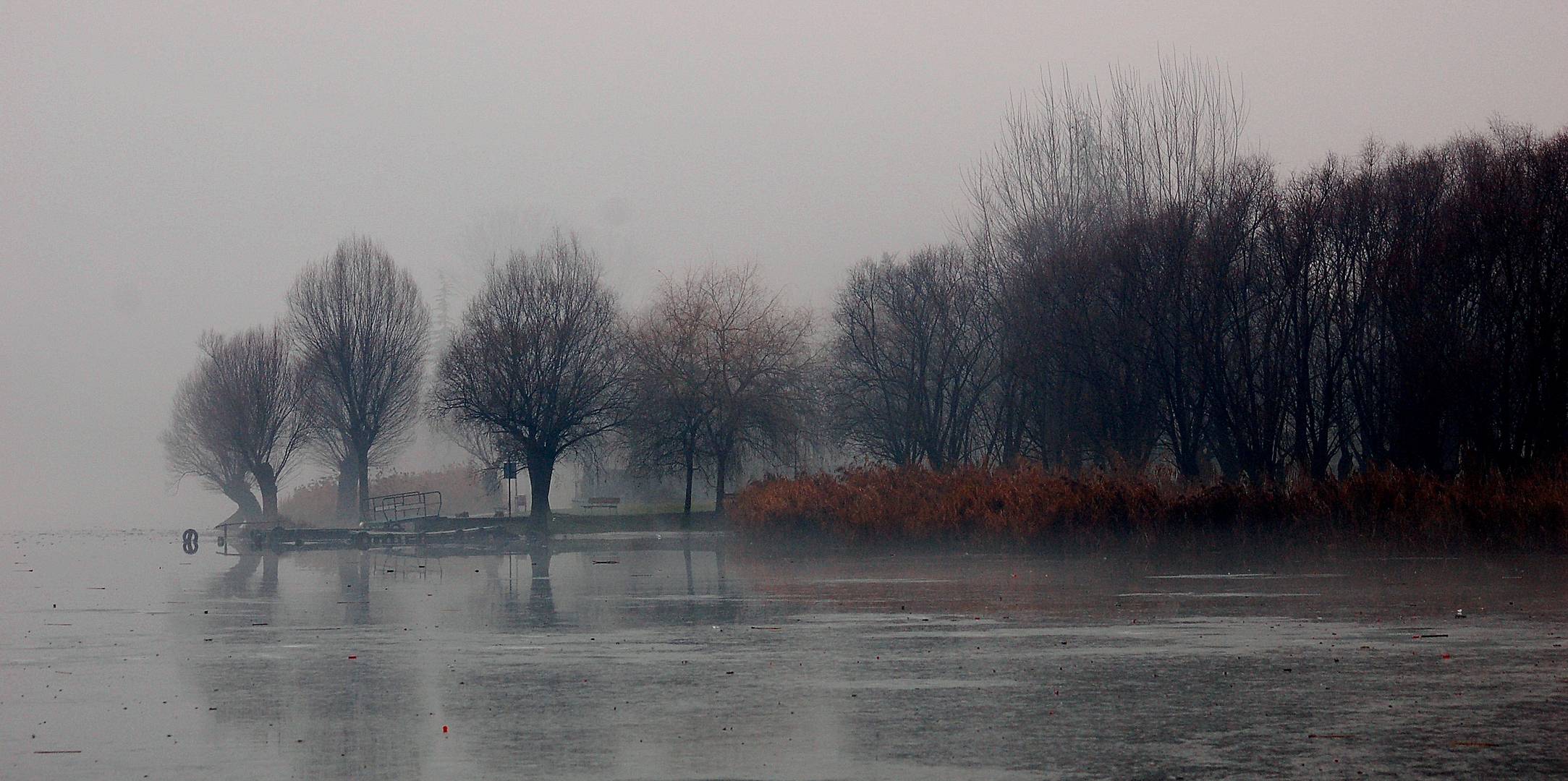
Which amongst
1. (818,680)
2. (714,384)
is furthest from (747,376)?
(818,680)

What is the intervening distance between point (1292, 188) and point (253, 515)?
60307 millimetres

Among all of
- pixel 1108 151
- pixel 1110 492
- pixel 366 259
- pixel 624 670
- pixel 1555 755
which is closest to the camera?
pixel 1555 755

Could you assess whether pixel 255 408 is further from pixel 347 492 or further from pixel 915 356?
pixel 915 356

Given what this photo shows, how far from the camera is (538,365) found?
194ft

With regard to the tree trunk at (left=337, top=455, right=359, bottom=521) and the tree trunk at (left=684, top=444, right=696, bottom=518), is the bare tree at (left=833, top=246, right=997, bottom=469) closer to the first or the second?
the tree trunk at (left=684, top=444, right=696, bottom=518)

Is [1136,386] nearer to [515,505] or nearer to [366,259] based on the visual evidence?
[366,259]

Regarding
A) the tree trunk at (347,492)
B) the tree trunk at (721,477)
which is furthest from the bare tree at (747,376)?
the tree trunk at (347,492)

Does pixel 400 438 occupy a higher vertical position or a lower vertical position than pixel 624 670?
higher

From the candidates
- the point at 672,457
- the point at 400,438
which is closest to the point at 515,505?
the point at 400,438

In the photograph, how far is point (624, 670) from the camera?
464 inches

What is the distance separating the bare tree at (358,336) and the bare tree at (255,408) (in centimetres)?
499

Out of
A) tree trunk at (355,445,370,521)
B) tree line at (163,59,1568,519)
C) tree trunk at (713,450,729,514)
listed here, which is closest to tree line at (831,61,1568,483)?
tree line at (163,59,1568,519)

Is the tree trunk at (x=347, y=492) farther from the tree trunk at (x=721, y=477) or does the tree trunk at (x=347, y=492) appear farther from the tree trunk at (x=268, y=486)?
the tree trunk at (x=721, y=477)

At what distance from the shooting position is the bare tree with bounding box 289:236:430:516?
221ft
